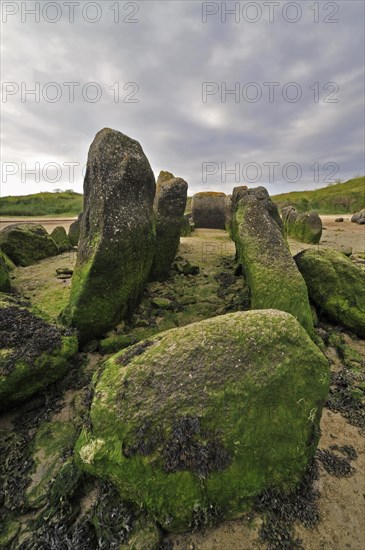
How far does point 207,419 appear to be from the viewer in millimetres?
2934

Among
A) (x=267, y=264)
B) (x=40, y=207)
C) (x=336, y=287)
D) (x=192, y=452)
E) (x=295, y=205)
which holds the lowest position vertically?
(x=192, y=452)

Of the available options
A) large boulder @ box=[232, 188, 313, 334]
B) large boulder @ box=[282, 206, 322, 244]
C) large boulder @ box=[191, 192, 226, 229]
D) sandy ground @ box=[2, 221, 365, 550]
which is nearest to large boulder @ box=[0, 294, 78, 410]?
sandy ground @ box=[2, 221, 365, 550]

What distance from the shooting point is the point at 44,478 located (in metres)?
3.17

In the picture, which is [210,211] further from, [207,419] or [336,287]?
[207,419]

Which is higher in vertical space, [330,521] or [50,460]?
[50,460]

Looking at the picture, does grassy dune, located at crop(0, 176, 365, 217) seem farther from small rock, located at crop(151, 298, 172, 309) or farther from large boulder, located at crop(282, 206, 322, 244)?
small rock, located at crop(151, 298, 172, 309)

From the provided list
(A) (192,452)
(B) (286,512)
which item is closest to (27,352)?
(A) (192,452)

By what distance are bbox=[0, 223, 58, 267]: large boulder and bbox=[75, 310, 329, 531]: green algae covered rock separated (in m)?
8.28

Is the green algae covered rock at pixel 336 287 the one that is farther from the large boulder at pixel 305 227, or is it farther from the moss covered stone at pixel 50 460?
the large boulder at pixel 305 227

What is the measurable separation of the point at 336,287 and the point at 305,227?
1006 centimetres

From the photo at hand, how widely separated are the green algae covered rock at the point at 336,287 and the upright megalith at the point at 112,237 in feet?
11.9

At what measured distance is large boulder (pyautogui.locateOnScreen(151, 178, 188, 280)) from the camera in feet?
24.7

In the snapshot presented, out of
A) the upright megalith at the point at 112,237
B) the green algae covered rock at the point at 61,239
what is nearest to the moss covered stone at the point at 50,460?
the upright megalith at the point at 112,237

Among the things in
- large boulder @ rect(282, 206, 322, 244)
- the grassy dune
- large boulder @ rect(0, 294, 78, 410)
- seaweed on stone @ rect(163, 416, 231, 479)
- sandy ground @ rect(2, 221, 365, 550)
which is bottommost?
sandy ground @ rect(2, 221, 365, 550)
